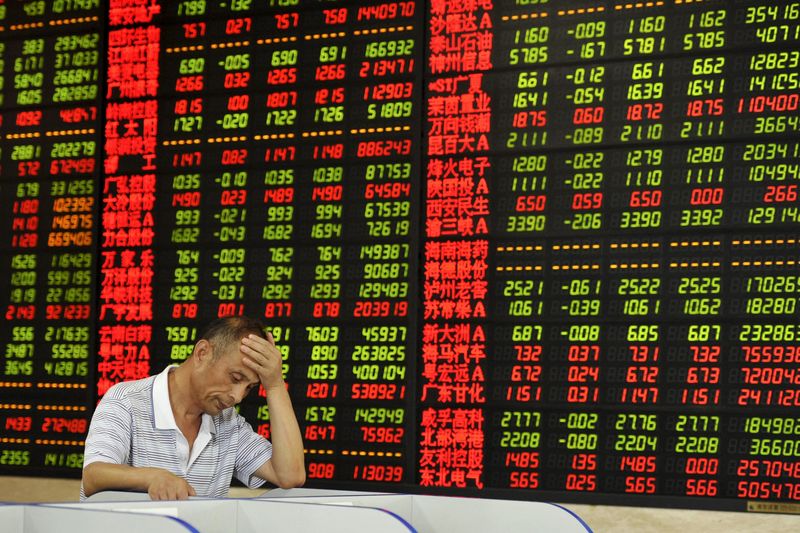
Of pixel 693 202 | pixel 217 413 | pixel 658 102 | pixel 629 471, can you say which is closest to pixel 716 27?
pixel 658 102

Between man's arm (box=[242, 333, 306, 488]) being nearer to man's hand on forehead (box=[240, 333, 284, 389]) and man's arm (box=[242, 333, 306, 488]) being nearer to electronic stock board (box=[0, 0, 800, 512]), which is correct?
man's hand on forehead (box=[240, 333, 284, 389])

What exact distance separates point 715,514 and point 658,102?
1974mm

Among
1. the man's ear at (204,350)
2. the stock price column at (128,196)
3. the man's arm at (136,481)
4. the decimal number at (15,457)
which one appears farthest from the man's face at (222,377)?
the decimal number at (15,457)

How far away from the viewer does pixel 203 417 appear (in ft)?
11.3

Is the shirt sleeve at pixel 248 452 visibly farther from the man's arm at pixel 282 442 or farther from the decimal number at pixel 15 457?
the decimal number at pixel 15 457

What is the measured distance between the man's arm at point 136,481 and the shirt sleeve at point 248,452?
21.9 inches

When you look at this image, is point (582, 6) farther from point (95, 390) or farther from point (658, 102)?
point (95, 390)

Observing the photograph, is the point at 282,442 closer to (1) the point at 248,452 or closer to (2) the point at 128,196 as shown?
(1) the point at 248,452

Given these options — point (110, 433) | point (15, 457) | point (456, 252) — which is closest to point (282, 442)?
point (110, 433)

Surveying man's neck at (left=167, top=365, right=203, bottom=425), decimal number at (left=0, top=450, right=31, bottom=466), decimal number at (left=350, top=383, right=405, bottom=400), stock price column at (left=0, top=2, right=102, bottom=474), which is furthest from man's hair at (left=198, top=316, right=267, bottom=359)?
decimal number at (left=0, top=450, right=31, bottom=466)

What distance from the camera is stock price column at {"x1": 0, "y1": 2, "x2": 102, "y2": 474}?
5.46 m

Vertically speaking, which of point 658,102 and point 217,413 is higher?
point 658,102

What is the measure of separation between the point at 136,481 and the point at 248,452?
711mm

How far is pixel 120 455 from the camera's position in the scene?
3.17m
